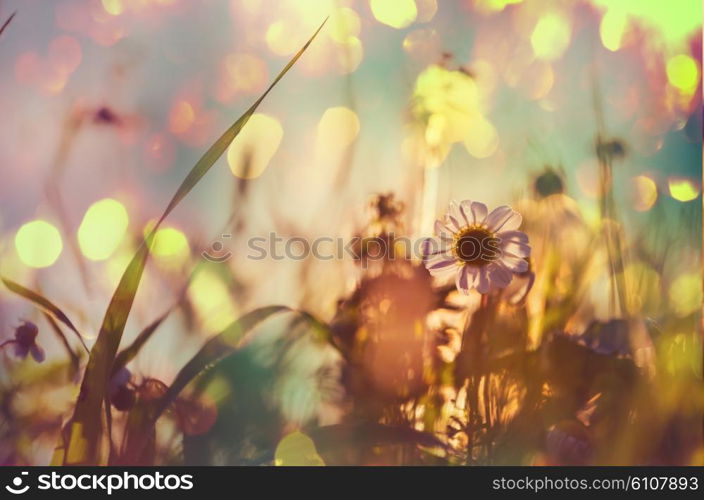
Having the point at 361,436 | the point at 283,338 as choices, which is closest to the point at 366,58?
the point at 283,338

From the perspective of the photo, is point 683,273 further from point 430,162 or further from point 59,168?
point 59,168

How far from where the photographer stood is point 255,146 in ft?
2.46

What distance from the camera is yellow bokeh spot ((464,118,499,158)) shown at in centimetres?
77

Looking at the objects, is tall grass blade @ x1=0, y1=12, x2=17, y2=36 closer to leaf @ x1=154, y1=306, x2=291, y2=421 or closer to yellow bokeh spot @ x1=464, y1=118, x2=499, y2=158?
leaf @ x1=154, y1=306, x2=291, y2=421

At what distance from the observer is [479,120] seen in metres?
0.77

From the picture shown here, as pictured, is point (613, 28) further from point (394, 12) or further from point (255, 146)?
point (255, 146)

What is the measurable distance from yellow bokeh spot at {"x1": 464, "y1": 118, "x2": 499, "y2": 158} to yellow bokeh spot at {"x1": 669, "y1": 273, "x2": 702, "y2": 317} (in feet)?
0.95

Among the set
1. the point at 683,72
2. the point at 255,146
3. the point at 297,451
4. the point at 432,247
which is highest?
the point at 683,72

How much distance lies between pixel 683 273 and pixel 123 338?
0.69 meters

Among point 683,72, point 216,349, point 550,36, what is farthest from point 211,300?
point 683,72

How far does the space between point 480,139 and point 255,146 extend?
0.89 feet

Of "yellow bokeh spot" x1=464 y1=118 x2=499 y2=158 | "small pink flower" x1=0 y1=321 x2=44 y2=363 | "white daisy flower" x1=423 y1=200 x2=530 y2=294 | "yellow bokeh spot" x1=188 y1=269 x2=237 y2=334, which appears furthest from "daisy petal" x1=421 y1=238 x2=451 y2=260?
"small pink flower" x1=0 y1=321 x2=44 y2=363

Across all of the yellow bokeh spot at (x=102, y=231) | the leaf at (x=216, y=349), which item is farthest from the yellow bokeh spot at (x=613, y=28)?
the yellow bokeh spot at (x=102, y=231)
